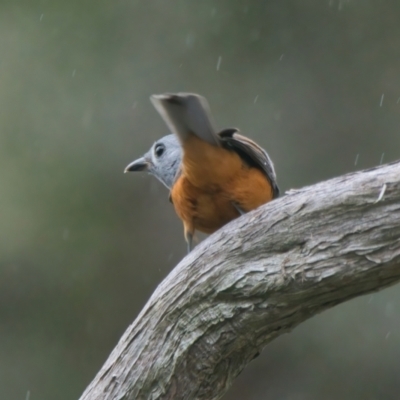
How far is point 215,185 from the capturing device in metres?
3.72

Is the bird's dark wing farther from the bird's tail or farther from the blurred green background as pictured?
the blurred green background

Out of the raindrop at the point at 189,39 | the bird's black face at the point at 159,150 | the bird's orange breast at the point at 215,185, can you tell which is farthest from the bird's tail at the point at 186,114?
the raindrop at the point at 189,39

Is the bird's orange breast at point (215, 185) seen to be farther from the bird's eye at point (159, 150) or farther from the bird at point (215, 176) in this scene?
the bird's eye at point (159, 150)

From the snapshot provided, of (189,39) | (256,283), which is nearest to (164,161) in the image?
(256,283)

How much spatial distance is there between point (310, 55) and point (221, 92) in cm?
108

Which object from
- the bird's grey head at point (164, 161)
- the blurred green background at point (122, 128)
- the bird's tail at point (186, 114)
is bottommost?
the blurred green background at point (122, 128)

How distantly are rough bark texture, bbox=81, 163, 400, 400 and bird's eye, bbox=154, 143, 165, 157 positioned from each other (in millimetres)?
1740

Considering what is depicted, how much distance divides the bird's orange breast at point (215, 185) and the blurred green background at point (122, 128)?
154 inches

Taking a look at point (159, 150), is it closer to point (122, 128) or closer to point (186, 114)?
point (186, 114)

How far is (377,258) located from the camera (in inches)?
106

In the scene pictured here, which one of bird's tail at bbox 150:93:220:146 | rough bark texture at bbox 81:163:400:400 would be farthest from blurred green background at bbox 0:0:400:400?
rough bark texture at bbox 81:163:400:400

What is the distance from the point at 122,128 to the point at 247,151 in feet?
15.0

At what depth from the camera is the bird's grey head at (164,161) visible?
4684 millimetres

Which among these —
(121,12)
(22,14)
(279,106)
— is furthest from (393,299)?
(22,14)
